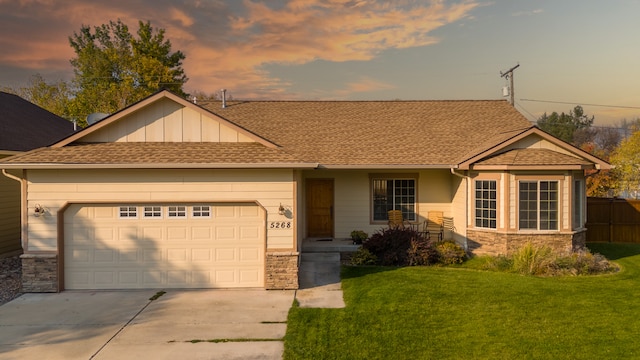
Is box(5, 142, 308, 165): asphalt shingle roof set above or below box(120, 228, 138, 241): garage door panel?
above

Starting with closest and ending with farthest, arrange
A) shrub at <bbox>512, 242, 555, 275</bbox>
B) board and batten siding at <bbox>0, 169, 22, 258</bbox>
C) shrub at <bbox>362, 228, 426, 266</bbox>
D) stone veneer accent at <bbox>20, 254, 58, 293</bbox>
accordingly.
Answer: stone veneer accent at <bbox>20, 254, 58, 293</bbox>
shrub at <bbox>512, 242, 555, 275</bbox>
shrub at <bbox>362, 228, 426, 266</bbox>
board and batten siding at <bbox>0, 169, 22, 258</bbox>

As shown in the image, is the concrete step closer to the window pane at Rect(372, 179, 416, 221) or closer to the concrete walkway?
the concrete walkway

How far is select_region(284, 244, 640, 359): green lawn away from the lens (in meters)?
6.84

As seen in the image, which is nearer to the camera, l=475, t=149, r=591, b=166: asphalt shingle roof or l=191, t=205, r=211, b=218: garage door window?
l=191, t=205, r=211, b=218: garage door window

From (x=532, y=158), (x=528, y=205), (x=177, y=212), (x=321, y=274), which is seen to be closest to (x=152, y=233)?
(x=177, y=212)

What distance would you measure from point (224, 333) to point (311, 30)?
629 inches

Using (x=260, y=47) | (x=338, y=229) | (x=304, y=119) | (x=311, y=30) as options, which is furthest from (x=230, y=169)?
(x=260, y=47)

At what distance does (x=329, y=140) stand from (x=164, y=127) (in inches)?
265

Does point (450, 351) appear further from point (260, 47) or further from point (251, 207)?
point (260, 47)

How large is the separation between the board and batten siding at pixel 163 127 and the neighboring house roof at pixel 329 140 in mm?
29

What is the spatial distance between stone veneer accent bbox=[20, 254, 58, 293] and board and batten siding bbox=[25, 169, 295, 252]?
10.3 inches

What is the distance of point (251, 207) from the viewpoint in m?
10.9

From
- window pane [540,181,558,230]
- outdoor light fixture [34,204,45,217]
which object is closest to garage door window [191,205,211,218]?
outdoor light fixture [34,204,45,217]

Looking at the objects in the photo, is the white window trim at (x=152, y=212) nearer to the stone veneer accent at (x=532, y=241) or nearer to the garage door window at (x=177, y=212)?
the garage door window at (x=177, y=212)
